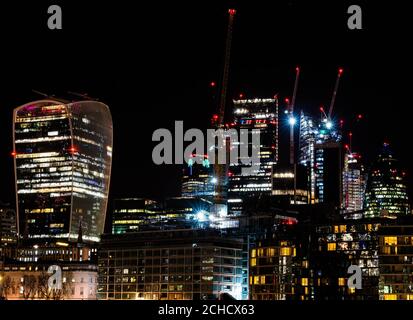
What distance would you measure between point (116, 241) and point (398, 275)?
63046 millimetres

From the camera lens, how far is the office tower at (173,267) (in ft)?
469

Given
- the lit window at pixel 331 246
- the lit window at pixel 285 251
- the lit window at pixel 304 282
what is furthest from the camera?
the lit window at pixel 285 251

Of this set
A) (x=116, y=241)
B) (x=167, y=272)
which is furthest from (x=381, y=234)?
(x=116, y=241)

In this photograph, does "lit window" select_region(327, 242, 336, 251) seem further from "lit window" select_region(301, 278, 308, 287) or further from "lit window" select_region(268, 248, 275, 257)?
"lit window" select_region(268, 248, 275, 257)

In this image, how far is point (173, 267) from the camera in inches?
5787

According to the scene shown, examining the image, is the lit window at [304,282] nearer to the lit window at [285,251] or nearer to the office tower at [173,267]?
the lit window at [285,251]

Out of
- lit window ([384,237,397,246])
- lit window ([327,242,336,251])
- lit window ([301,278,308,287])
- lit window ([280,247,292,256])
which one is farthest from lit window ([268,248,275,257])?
lit window ([384,237,397,246])

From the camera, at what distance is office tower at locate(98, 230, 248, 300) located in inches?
5625

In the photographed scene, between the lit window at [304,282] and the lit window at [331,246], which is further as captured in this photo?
the lit window at [331,246]

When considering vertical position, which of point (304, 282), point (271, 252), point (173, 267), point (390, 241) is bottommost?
point (304, 282)

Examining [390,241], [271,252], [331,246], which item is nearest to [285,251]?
[271,252]

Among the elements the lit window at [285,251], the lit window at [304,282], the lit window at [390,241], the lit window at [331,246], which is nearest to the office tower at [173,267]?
the lit window at [285,251]

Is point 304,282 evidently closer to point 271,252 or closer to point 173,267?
point 271,252

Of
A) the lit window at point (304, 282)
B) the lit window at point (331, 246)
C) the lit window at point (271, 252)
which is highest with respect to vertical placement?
the lit window at point (331, 246)
